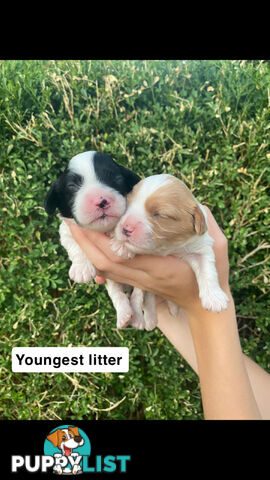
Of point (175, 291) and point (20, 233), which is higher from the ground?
point (20, 233)

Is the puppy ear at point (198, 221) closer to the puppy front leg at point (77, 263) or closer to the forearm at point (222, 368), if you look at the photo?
the forearm at point (222, 368)

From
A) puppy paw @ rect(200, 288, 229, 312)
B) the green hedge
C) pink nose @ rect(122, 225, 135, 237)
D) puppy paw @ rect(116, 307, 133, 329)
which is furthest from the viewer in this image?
the green hedge

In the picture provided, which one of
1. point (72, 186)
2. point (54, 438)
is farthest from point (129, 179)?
point (54, 438)

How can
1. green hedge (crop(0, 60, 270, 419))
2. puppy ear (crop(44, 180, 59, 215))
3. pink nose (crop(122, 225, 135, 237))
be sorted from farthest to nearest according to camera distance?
green hedge (crop(0, 60, 270, 419)), puppy ear (crop(44, 180, 59, 215)), pink nose (crop(122, 225, 135, 237))

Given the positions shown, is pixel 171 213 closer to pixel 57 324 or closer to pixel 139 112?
pixel 139 112

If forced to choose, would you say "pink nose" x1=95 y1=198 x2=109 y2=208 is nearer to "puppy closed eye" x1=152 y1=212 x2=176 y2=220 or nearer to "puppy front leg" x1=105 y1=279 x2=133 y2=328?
"puppy closed eye" x1=152 y1=212 x2=176 y2=220

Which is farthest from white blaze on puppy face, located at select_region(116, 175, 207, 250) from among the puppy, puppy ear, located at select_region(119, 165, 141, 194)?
puppy ear, located at select_region(119, 165, 141, 194)

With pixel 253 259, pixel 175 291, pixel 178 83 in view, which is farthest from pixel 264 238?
pixel 178 83
